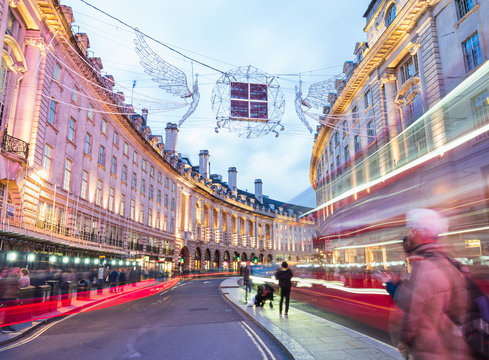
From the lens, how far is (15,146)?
19766 millimetres

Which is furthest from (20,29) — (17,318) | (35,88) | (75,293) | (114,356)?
(114,356)

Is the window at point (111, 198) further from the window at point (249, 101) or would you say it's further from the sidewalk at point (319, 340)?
the sidewalk at point (319, 340)

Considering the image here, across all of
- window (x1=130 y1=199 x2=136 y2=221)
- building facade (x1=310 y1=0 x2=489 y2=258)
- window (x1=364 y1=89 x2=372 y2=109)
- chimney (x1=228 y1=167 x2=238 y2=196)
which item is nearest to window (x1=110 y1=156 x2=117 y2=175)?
window (x1=130 y1=199 x2=136 y2=221)

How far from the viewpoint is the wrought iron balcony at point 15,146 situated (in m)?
19.0

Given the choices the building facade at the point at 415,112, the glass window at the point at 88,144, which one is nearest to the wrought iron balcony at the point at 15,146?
the glass window at the point at 88,144

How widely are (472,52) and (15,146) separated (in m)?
24.4

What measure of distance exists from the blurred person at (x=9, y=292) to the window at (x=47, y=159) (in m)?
14.5

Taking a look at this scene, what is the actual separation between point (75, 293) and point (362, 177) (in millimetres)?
25775

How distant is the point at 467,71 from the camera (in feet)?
64.1

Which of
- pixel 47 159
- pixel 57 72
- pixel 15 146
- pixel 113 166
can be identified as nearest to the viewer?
pixel 15 146

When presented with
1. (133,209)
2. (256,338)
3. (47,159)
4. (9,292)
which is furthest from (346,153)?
(9,292)

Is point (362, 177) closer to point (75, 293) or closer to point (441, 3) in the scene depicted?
point (441, 3)

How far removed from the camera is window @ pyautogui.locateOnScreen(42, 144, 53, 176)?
24.1 meters

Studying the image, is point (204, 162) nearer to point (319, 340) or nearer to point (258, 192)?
point (258, 192)
